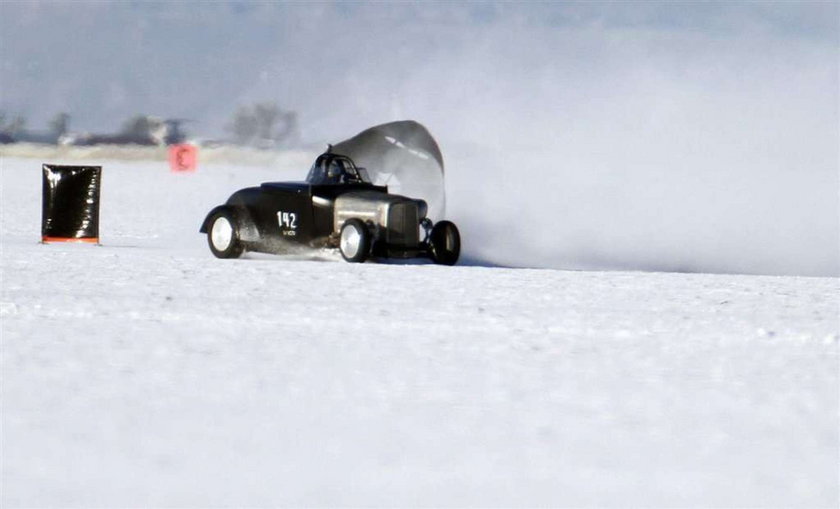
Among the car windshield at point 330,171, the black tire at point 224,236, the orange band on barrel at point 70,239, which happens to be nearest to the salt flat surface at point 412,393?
the car windshield at point 330,171

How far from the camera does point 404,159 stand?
1936 cm

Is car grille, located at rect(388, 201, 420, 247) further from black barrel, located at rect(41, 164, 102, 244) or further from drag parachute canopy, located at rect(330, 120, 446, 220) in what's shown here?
black barrel, located at rect(41, 164, 102, 244)

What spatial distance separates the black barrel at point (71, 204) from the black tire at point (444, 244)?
228 inches

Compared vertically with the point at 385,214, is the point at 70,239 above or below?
below

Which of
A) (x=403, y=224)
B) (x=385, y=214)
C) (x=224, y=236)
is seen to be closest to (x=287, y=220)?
(x=224, y=236)

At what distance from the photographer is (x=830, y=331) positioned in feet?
34.3

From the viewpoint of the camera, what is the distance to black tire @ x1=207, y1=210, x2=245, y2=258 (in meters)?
18.0

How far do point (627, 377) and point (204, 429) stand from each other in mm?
2920

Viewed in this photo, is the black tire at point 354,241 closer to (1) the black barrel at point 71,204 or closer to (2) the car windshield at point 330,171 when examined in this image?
(2) the car windshield at point 330,171

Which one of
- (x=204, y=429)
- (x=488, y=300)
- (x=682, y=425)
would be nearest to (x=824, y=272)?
(x=488, y=300)

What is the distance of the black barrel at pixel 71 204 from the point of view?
65.2 ft

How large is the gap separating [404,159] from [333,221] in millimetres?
2479

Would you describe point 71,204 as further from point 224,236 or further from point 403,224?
point 403,224

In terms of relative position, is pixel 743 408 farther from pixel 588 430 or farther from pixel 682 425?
pixel 588 430
